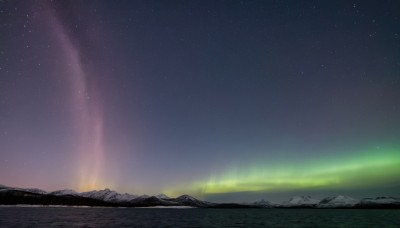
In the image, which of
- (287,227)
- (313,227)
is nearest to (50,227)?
(287,227)

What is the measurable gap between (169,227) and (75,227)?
945 inches

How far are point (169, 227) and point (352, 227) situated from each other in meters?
53.4

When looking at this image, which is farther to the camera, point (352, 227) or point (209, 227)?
point (352, 227)

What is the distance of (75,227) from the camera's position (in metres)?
80.1

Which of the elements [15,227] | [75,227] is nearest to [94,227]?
[75,227]

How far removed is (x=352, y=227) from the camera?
95750mm

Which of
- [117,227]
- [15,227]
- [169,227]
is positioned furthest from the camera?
[169,227]

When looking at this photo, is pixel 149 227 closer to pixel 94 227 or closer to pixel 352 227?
pixel 94 227

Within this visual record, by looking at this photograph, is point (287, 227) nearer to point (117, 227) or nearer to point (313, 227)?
point (313, 227)

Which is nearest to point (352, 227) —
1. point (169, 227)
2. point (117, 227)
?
point (169, 227)

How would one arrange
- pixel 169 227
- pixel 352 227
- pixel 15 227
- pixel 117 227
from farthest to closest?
1. pixel 352 227
2. pixel 169 227
3. pixel 117 227
4. pixel 15 227

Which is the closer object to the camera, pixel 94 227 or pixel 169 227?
pixel 94 227

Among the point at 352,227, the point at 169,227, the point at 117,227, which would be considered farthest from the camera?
the point at 352,227

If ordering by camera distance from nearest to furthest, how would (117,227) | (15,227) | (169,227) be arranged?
(15,227) < (117,227) < (169,227)
